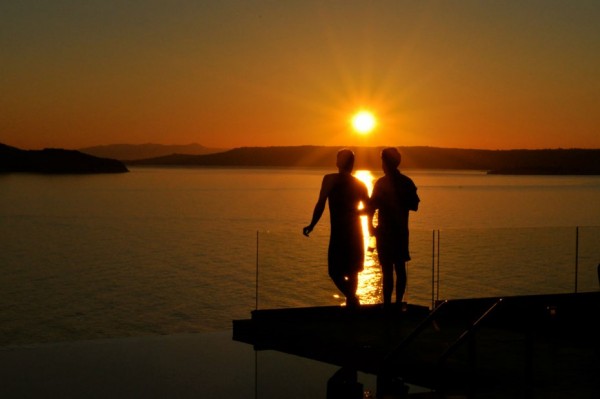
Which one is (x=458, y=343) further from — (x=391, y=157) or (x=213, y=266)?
(x=213, y=266)

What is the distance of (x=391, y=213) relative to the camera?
26.5 ft

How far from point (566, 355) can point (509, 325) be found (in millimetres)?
559

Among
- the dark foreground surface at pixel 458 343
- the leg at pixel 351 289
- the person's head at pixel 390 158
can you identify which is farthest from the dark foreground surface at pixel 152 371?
the person's head at pixel 390 158

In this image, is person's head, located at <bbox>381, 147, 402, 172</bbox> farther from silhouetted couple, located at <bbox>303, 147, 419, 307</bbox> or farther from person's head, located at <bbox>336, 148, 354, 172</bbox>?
person's head, located at <bbox>336, 148, 354, 172</bbox>

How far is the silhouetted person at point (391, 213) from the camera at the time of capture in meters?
8.04

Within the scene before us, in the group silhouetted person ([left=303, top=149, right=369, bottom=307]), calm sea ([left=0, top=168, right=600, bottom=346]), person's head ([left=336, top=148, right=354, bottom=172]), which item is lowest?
calm sea ([left=0, top=168, right=600, bottom=346])

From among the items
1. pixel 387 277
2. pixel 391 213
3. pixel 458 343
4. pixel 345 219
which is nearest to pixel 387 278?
pixel 387 277

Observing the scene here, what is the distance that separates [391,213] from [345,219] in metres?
0.53

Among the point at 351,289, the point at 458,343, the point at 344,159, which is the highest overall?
the point at 344,159

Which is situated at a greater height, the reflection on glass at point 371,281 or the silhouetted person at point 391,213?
the silhouetted person at point 391,213

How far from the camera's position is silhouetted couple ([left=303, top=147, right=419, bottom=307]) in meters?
7.78

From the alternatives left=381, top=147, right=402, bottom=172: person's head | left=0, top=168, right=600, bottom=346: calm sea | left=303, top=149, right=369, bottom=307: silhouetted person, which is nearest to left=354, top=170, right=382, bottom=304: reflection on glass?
left=0, top=168, right=600, bottom=346: calm sea

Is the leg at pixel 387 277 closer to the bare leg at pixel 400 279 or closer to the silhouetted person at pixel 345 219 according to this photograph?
the bare leg at pixel 400 279

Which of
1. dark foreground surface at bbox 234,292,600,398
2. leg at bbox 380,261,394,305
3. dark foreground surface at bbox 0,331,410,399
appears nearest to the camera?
dark foreground surface at bbox 234,292,600,398
